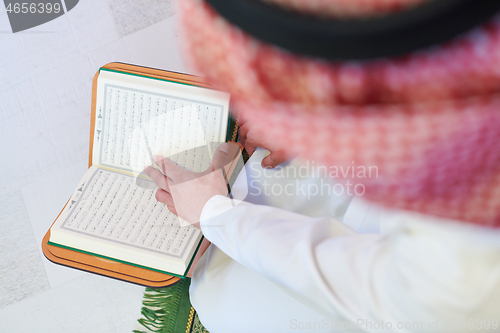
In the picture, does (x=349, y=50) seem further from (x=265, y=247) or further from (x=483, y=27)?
(x=265, y=247)

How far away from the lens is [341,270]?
359mm

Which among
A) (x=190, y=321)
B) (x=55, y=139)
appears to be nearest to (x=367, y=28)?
(x=190, y=321)

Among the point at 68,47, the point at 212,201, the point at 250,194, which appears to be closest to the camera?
the point at 212,201

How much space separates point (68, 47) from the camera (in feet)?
3.80

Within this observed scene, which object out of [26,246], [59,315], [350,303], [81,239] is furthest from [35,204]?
[350,303]

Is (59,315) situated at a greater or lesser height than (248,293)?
lesser

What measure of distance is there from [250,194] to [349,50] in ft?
2.01

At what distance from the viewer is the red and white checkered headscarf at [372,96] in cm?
13

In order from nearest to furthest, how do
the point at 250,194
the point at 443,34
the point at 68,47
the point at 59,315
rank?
the point at 443,34 < the point at 250,194 < the point at 59,315 < the point at 68,47

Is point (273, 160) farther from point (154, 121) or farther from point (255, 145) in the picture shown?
point (154, 121)

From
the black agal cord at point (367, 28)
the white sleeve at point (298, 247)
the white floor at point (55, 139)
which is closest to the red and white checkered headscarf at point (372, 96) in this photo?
the black agal cord at point (367, 28)

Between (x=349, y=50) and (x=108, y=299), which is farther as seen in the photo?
(x=108, y=299)

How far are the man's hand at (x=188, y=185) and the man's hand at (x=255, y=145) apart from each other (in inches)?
2.6

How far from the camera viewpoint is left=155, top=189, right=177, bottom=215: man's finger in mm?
667
